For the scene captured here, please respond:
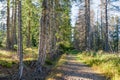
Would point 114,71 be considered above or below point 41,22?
below

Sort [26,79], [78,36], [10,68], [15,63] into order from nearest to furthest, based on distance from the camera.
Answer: [26,79]
[10,68]
[15,63]
[78,36]

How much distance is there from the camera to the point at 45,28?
20625mm

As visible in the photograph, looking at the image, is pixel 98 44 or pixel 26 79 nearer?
pixel 26 79

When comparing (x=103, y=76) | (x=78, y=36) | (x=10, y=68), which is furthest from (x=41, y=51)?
(x=78, y=36)

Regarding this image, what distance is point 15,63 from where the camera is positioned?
780 inches

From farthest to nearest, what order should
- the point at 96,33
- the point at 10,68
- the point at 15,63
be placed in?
the point at 96,33 → the point at 15,63 → the point at 10,68

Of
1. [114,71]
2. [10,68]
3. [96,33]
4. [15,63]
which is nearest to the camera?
[114,71]

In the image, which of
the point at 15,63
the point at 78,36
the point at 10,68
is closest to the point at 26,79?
the point at 10,68

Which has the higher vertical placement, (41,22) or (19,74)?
(41,22)

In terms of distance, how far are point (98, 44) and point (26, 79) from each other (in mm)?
62727

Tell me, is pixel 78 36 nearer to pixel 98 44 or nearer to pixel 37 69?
pixel 98 44

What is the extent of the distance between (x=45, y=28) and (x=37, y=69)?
299cm

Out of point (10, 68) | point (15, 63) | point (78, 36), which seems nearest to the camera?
point (10, 68)

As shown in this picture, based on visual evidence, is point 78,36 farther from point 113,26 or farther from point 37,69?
point 37,69
